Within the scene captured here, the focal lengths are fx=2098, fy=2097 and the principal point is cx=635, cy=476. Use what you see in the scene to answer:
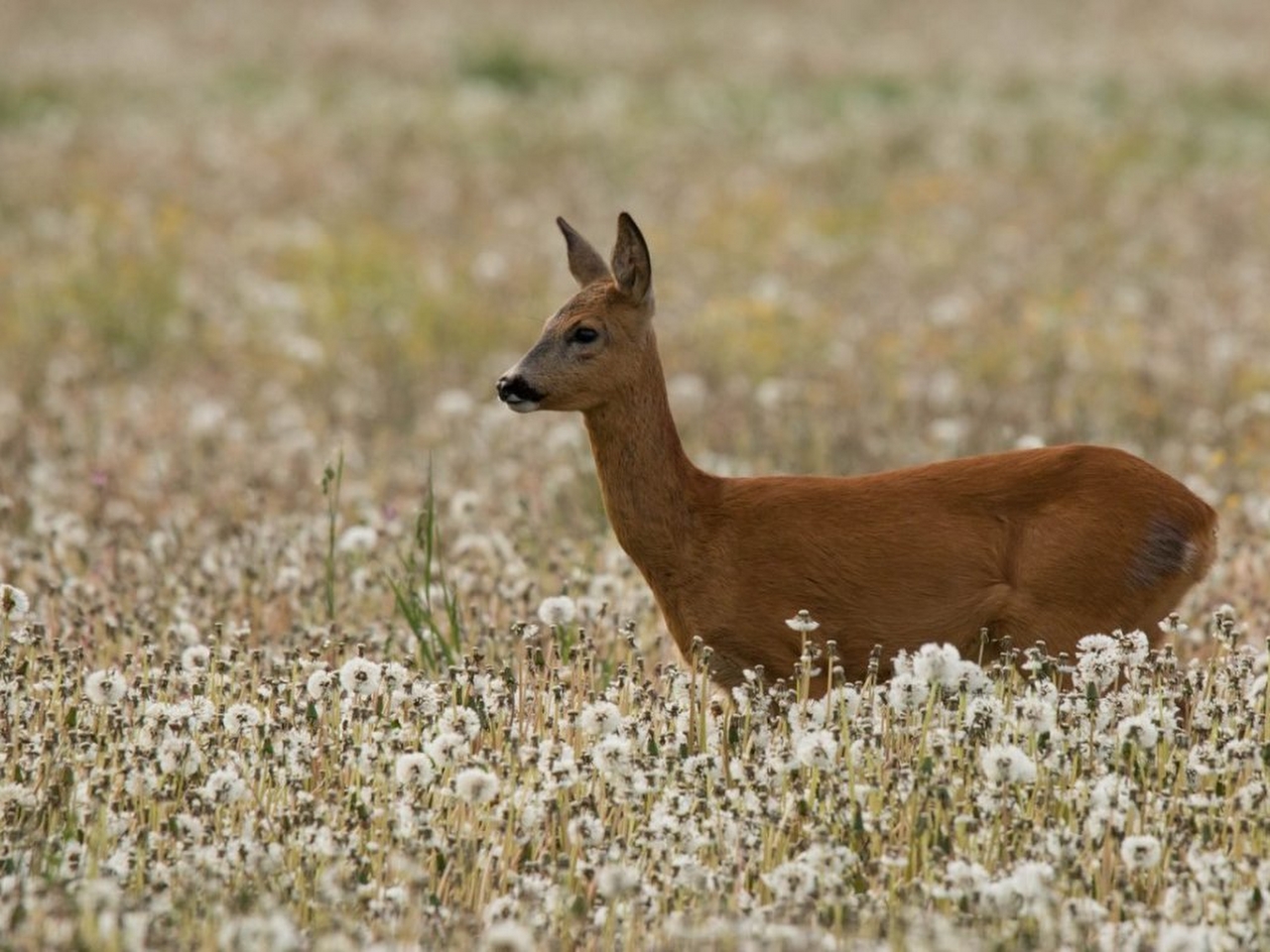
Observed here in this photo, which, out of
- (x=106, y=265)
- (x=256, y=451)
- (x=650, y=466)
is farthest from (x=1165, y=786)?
(x=106, y=265)

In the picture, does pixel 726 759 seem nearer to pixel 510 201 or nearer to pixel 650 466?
pixel 650 466

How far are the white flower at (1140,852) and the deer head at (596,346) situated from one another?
214 cm

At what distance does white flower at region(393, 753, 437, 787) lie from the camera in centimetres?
491

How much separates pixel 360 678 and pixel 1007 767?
5.58 ft

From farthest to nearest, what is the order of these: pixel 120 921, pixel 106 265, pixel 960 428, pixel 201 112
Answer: pixel 201 112
pixel 106 265
pixel 960 428
pixel 120 921

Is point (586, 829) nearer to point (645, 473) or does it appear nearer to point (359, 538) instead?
point (645, 473)

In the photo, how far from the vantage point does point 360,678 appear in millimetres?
5438

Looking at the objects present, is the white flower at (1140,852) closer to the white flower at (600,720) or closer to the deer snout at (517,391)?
the white flower at (600,720)

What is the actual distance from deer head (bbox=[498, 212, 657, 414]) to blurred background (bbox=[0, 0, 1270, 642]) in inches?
59.0

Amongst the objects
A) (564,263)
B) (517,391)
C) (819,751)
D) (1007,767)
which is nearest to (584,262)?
(517,391)

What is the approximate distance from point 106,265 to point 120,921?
11388mm

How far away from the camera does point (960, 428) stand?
10.5 m

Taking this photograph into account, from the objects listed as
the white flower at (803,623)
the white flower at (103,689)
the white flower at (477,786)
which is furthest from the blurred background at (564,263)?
the white flower at (477,786)

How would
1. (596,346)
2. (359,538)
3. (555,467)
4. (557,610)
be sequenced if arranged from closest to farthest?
(596,346) < (557,610) < (359,538) < (555,467)
